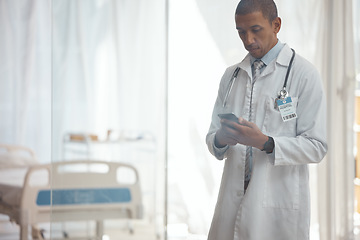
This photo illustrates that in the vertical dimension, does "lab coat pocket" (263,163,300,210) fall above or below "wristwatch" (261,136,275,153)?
below

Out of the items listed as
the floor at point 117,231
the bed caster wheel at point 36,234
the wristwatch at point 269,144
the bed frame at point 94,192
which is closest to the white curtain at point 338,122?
the floor at point 117,231

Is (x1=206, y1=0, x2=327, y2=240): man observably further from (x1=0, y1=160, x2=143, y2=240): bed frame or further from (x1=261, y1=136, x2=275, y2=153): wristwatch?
(x1=0, y1=160, x2=143, y2=240): bed frame

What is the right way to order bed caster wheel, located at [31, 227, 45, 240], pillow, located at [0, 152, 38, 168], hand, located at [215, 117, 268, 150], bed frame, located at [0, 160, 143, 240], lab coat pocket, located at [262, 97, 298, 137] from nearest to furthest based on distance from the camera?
hand, located at [215, 117, 268, 150] < lab coat pocket, located at [262, 97, 298, 137] < bed frame, located at [0, 160, 143, 240] < bed caster wheel, located at [31, 227, 45, 240] < pillow, located at [0, 152, 38, 168]

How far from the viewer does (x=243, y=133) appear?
169cm

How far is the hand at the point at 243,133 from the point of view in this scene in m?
1.68

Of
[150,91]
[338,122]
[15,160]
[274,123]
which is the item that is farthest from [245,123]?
[15,160]

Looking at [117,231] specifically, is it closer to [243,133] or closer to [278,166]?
[278,166]

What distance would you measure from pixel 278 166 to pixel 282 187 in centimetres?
7

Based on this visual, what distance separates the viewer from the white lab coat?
176 cm

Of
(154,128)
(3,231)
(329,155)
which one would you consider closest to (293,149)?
(154,128)

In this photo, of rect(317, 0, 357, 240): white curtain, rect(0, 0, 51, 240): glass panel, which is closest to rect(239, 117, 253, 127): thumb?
rect(317, 0, 357, 240): white curtain

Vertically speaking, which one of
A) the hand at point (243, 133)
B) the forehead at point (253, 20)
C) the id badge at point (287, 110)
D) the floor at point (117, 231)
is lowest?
the floor at point (117, 231)

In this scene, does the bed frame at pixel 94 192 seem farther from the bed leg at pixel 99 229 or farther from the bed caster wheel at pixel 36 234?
the bed caster wheel at pixel 36 234

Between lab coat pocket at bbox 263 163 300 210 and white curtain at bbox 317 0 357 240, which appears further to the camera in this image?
white curtain at bbox 317 0 357 240
